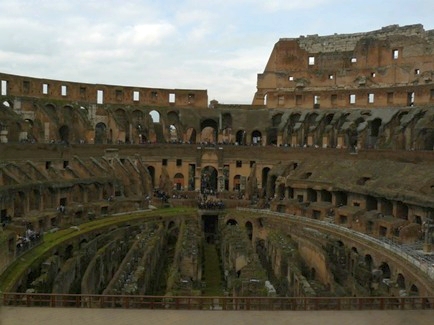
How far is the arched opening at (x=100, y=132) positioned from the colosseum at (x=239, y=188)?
13 cm

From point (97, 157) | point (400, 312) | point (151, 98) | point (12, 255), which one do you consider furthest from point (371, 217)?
point (151, 98)

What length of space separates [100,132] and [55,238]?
25.2m

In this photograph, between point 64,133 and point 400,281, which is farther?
point 64,133

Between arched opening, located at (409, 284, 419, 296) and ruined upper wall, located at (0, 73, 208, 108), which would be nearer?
arched opening, located at (409, 284, 419, 296)

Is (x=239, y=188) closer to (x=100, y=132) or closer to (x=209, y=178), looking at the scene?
(x=209, y=178)

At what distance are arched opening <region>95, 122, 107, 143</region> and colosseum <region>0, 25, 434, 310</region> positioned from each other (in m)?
0.13

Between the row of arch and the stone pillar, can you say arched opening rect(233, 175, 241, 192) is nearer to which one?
the row of arch

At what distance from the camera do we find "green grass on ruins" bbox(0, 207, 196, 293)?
2131cm

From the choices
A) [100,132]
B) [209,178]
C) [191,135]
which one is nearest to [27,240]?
[100,132]

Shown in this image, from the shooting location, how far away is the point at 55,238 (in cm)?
2872

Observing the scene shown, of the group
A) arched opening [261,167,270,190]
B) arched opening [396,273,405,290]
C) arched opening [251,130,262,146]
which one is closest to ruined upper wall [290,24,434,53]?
arched opening [251,130,262,146]

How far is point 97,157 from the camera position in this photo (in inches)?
1793

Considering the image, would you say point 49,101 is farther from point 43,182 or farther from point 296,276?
point 296,276

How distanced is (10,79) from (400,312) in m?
42.5
